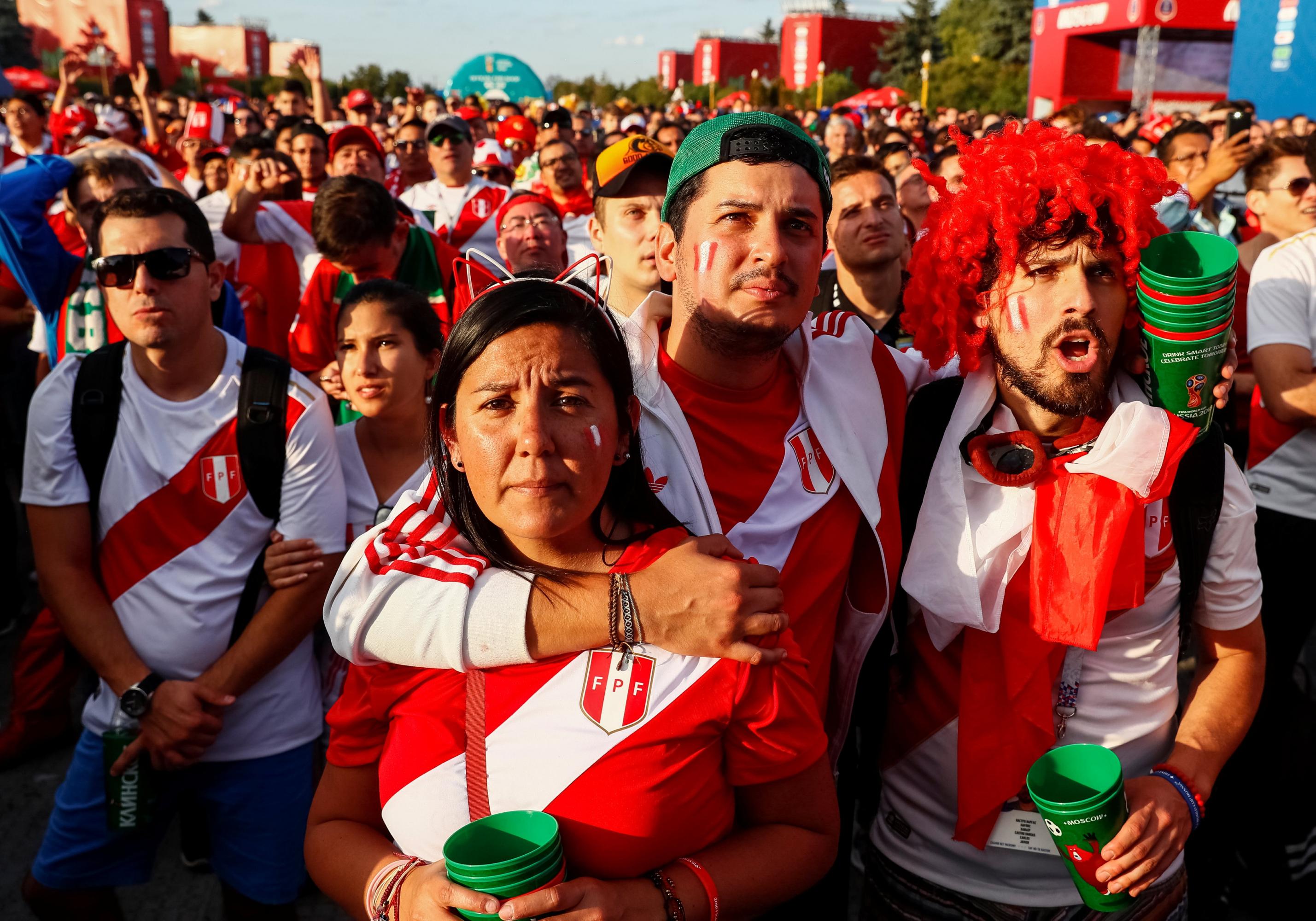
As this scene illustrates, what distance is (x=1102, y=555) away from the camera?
1812mm

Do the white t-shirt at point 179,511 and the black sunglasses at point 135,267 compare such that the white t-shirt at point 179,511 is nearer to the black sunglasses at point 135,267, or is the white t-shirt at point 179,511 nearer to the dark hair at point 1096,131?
the black sunglasses at point 135,267

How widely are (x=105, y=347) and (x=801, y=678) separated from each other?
2.24 meters

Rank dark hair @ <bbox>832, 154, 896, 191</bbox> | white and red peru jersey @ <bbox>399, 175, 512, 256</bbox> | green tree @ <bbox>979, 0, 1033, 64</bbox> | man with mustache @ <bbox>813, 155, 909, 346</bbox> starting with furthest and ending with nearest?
green tree @ <bbox>979, 0, 1033, 64</bbox>
white and red peru jersey @ <bbox>399, 175, 512, 256</bbox>
dark hair @ <bbox>832, 154, 896, 191</bbox>
man with mustache @ <bbox>813, 155, 909, 346</bbox>

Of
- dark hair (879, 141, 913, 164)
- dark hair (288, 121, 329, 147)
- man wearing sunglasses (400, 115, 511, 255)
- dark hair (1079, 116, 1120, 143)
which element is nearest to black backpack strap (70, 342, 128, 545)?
man wearing sunglasses (400, 115, 511, 255)

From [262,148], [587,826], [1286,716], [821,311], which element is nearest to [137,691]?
[587,826]

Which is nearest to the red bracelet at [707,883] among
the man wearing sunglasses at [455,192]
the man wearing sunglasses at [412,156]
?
the man wearing sunglasses at [455,192]

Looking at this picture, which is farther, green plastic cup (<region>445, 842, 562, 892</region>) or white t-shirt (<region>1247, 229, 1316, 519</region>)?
white t-shirt (<region>1247, 229, 1316, 519</region>)

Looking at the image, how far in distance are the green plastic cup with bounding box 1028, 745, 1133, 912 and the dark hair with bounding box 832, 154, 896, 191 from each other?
286cm

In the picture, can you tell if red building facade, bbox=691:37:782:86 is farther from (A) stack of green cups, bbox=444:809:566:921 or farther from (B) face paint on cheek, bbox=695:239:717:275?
(A) stack of green cups, bbox=444:809:566:921

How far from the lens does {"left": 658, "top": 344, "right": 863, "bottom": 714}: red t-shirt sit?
1986 millimetres

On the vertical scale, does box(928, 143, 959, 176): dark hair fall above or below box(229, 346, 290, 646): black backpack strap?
above

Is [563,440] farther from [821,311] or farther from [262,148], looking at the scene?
[262,148]

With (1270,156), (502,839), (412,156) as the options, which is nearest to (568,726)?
(502,839)

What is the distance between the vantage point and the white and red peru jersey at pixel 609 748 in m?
1.55
